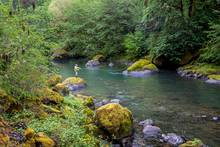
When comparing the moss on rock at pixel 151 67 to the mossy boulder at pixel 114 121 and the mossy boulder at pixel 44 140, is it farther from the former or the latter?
the mossy boulder at pixel 44 140

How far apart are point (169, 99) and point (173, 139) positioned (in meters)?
7.39

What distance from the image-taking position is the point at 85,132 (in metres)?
11.8

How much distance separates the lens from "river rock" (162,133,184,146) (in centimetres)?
1315

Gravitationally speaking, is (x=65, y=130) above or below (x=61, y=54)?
above

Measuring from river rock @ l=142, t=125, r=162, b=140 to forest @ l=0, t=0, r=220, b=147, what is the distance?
4 centimetres

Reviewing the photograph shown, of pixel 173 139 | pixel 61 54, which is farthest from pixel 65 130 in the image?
pixel 61 54

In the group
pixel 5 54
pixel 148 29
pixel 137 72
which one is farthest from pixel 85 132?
pixel 148 29

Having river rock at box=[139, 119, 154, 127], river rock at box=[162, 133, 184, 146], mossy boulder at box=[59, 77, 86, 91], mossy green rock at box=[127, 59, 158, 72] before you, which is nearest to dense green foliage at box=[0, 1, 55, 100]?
river rock at box=[162, 133, 184, 146]

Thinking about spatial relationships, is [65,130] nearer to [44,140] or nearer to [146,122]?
[44,140]

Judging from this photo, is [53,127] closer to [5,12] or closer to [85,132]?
[85,132]

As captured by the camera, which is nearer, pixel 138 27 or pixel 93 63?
pixel 138 27

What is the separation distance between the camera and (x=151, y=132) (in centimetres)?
1416

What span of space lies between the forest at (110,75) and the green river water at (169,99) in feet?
0.17

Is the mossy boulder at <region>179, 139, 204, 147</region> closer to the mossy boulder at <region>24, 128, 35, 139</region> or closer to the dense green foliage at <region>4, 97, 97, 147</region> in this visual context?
the dense green foliage at <region>4, 97, 97, 147</region>
